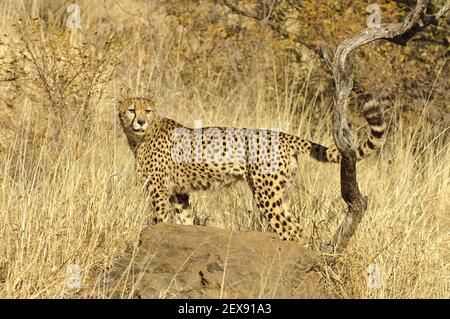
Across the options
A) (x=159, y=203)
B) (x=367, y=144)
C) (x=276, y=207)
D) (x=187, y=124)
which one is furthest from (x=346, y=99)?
(x=187, y=124)

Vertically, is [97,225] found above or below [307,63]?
below

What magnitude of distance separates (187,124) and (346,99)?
288 cm

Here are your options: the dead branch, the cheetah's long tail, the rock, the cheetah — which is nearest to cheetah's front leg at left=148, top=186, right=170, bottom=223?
the cheetah

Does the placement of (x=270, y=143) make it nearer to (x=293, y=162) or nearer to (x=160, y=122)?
(x=293, y=162)

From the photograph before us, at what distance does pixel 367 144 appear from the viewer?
568 cm

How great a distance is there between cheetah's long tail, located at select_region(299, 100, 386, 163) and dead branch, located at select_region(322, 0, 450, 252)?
0.15 meters

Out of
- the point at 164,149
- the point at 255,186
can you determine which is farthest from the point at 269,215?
the point at 164,149

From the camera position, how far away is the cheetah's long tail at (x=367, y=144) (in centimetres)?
536

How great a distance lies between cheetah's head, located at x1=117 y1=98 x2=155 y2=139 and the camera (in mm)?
6332

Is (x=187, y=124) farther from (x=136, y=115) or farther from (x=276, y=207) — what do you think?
(x=276, y=207)

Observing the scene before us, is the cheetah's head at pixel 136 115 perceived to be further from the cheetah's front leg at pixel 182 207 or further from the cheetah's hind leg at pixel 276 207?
the cheetah's hind leg at pixel 276 207
